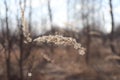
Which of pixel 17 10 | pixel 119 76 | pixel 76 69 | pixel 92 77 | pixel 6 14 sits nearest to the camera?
pixel 17 10

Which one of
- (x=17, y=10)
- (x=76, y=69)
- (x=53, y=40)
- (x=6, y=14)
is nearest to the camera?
(x=53, y=40)

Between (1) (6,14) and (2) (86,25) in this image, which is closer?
(1) (6,14)

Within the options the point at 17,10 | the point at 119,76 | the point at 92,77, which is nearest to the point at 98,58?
the point at 92,77

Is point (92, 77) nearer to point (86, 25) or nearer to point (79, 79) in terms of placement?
point (79, 79)

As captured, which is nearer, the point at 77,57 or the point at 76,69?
the point at 76,69

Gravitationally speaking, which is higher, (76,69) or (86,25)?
(86,25)

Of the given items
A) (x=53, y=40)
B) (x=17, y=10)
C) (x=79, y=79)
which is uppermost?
(x=17, y=10)

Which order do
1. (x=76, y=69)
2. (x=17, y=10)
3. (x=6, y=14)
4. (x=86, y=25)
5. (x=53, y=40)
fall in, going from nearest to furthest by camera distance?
(x=53, y=40) → (x=17, y=10) → (x=6, y=14) → (x=76, y=69) → (x=86, y=25)

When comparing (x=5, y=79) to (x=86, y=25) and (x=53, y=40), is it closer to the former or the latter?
(x=53, y=40)

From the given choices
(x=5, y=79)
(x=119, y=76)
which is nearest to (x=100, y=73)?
(x=119, y=76)
